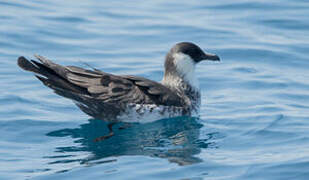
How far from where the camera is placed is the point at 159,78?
11570mm

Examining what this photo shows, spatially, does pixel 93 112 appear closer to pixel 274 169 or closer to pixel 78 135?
pixel 78 135

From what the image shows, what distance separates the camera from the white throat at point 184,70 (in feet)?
32.1

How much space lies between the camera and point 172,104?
9.33m

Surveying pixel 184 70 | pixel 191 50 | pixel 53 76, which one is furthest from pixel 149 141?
pixel 191 50

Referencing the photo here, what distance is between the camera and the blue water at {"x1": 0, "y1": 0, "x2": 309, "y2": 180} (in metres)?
7.75

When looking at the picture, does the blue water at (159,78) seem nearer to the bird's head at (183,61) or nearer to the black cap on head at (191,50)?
the bird's head at (183,61)

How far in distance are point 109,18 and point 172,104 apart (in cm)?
533

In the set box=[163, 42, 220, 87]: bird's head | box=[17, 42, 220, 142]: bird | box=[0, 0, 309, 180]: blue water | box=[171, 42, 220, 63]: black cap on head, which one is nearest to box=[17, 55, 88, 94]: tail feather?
box=[17, 42, 220, 142]: bird

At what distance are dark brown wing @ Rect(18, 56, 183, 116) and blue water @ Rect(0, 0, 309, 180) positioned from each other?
0.41m

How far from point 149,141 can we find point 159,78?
3.05 meters

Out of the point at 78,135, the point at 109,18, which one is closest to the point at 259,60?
the point at 109,18

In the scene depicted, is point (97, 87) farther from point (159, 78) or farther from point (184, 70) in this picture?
point (159, 78)

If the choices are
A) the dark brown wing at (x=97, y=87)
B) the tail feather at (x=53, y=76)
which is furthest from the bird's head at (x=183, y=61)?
the tail feather at (x=53, y=76)

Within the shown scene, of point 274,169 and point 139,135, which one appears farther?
point 139,135
